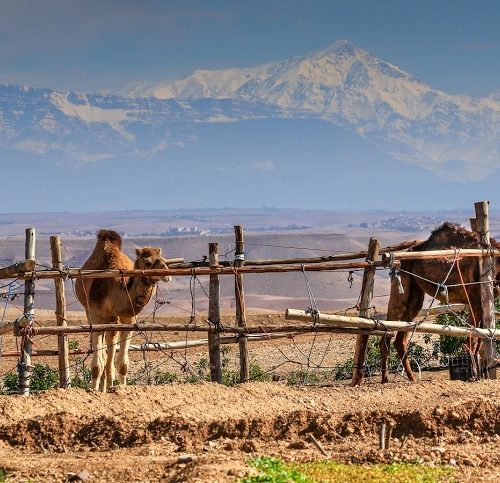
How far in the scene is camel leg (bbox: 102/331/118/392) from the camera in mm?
15695

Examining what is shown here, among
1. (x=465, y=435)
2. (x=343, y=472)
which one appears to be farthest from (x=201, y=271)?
(x=343, y=472)

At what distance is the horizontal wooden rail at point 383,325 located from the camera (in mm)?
13663

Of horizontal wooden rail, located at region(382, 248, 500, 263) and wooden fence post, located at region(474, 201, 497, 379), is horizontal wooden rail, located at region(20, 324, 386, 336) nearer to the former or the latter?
horizontal wooden rail, located at region(382, 248, 500, 263)

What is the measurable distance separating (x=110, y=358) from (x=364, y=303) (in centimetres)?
357

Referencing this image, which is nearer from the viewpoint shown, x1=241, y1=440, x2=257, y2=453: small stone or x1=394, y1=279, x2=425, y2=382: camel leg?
x1=241, y1=440, x2=257, y2=453: small stone

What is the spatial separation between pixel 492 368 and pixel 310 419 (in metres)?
4.55

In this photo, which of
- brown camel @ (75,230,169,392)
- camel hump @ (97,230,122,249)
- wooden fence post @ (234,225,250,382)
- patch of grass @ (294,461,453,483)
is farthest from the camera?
camel hump @ (97,230,122,249)

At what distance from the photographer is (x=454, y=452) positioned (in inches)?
405

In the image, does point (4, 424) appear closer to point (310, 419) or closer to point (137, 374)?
point (310, 419)

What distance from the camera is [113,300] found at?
15.9 m

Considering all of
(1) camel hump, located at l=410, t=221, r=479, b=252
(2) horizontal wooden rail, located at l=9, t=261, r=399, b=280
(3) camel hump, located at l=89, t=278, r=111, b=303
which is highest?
(1) camel hump, located at l=410, t=221, r=479, b=252

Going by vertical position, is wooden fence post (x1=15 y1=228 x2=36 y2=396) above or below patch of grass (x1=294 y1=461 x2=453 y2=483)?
above

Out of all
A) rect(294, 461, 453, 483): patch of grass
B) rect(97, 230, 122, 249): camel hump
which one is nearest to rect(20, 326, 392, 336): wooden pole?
rect(97, 230, 122, 249): camel hump

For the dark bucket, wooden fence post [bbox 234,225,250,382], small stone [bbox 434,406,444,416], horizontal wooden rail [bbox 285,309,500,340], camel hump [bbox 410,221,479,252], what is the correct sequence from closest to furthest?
small stone [bbox 434,406,444,416] → horizontal wooden rail [bbox 285,309,500,340] → wooden fence post [bbox 234,225,250,382] → the dark bucket → camel hump [bbox 410,221,479,252]
